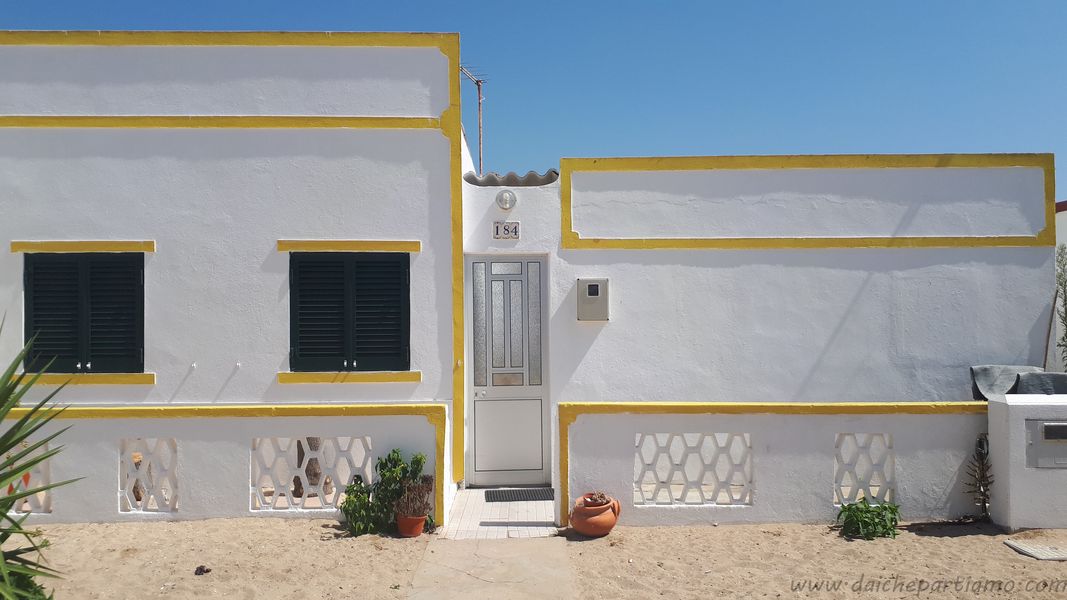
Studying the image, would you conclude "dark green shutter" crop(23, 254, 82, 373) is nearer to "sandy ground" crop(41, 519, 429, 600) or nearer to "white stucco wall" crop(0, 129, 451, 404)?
"white stucco wall" crop(0, 129, 451, 404)

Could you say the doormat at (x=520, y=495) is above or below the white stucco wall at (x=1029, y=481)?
below

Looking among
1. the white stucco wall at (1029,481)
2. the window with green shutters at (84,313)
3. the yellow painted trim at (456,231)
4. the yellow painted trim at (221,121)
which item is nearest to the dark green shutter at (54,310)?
the window with green shutters at (84,313)

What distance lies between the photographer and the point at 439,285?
616 centimetres

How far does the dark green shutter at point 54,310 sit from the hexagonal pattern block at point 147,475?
96 centimetres

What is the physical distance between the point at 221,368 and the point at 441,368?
198 centimetres

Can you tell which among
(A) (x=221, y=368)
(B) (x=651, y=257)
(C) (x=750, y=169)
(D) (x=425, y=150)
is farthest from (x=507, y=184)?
(A) (x=221, y=368)

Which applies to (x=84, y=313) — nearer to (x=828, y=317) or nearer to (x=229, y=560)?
(x=229, y=560)

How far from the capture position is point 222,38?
6176 millimetres

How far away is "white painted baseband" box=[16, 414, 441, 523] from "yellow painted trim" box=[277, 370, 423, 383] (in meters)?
0.37

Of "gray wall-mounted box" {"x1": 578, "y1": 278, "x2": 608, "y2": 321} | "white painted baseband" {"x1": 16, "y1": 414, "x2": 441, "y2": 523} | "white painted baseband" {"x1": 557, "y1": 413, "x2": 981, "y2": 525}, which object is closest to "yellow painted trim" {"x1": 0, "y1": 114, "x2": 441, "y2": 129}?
"gray wall-mounted box" {"x1": 578, "y1": 278, "x2": 608, "y2": 321}

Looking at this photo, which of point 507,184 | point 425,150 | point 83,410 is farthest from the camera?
point 507,184

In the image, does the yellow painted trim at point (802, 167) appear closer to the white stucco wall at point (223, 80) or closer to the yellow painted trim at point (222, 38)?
the white stucco wall at point (223, 80)

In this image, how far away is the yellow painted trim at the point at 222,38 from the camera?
609cm

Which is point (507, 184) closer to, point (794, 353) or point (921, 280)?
point (794, 353)
